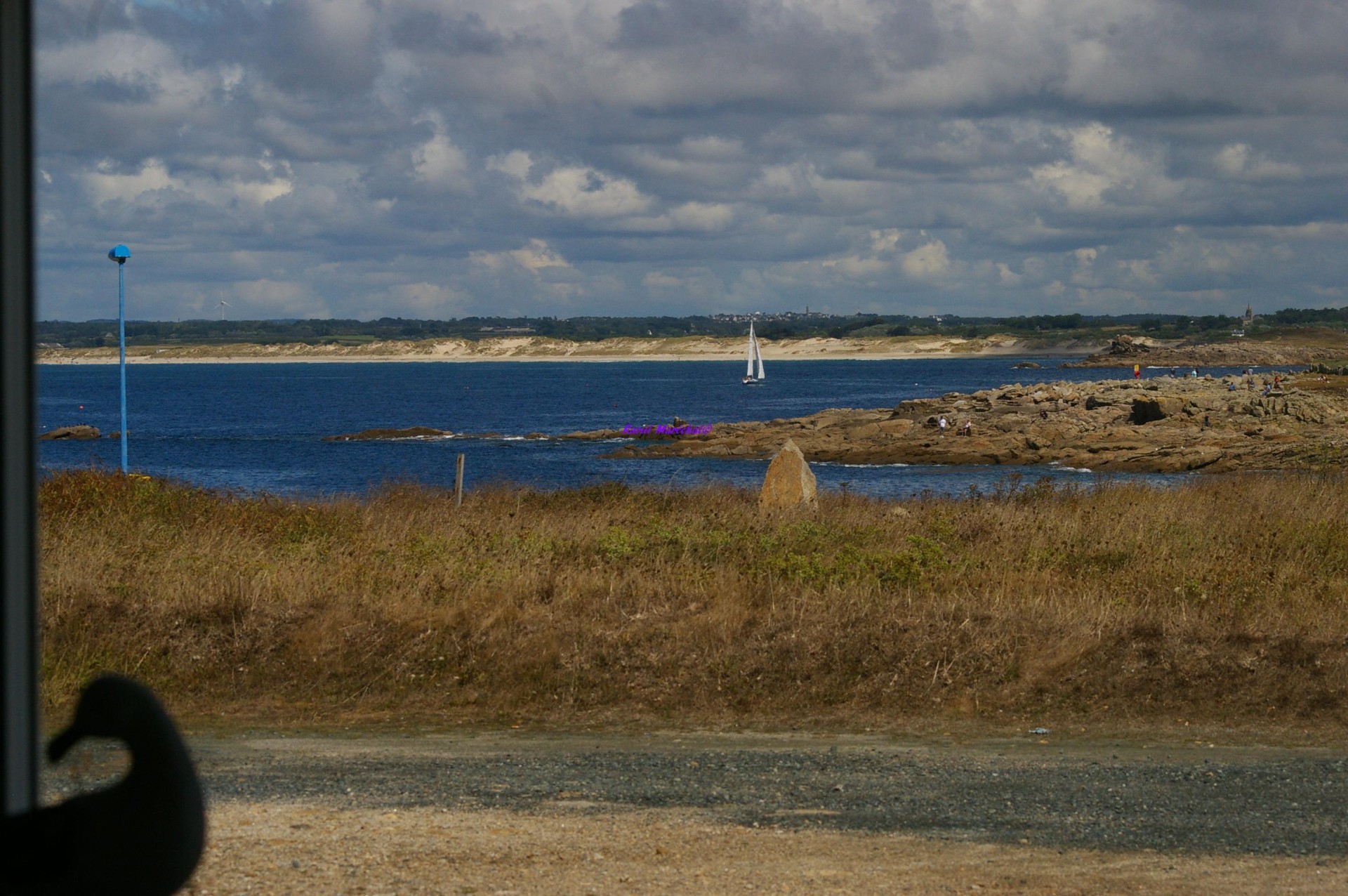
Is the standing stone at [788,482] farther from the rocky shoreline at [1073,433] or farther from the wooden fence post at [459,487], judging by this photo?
the rocky shoreline at [1073,433]

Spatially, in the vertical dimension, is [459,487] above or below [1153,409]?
below

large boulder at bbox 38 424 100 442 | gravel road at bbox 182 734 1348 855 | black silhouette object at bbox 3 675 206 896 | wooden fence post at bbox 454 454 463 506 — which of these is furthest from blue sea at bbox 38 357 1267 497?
gravel road at bbox 182 734 1348 855

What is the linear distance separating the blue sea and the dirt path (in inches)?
176

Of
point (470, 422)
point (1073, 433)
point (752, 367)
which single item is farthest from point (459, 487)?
point (752, 367)

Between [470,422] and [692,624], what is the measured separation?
79.5 metres

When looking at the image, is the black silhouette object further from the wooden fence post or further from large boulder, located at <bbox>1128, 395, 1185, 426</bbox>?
large boulder, located at <bbox>1128, 395, 1185, 426</bbox>

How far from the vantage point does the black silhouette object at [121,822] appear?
152 centimetres

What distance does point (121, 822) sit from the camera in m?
1.59

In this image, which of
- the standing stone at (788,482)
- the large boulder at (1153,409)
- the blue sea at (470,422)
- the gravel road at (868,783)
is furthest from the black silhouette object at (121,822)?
the large boulder at (1153,409)

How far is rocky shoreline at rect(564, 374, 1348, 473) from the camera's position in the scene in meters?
51.5

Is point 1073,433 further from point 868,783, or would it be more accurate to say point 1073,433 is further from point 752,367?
point 752,367

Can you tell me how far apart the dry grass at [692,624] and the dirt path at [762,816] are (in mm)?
1007

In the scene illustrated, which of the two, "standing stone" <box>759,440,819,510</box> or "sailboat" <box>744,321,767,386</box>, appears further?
"sailboat" <box>744,321,767,386</box>

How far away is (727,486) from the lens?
2848 cm
